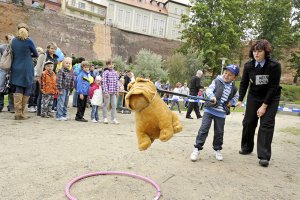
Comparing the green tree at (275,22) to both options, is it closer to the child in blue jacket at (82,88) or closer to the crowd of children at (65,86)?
the crowd of children at (65,86)

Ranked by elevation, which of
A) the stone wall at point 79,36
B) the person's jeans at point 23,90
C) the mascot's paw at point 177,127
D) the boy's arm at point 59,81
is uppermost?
the stone wall at point 79,36

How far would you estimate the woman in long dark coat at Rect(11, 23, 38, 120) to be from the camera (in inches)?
291

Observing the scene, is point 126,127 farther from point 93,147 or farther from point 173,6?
point 173,6

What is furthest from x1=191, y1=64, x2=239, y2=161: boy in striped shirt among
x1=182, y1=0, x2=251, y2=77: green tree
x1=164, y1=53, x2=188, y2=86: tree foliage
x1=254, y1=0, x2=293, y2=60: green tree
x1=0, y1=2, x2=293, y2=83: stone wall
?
x1=254, y1=0, x2=293, y2=60: green tree

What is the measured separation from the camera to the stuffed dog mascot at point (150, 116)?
124 inches

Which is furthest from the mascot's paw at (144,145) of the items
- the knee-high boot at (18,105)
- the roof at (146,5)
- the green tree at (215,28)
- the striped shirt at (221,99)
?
the roof at (146,5)

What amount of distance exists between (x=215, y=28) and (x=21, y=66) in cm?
3472

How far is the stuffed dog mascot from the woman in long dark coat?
4999 millimetres

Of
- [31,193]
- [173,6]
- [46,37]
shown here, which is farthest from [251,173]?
[173,6]

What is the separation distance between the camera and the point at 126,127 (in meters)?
8.09

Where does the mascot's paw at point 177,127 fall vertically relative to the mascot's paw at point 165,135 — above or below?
above

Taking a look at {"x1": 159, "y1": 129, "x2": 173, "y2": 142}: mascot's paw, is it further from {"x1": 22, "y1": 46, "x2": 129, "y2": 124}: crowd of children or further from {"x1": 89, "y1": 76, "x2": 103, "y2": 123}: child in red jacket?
{"x1": 89, "y1": 76, "x2": 103, "y2": 123}: child in red jacket

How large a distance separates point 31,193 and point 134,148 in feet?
8.35

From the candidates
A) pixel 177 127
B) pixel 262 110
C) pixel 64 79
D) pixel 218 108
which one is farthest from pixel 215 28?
pixel 177 127
